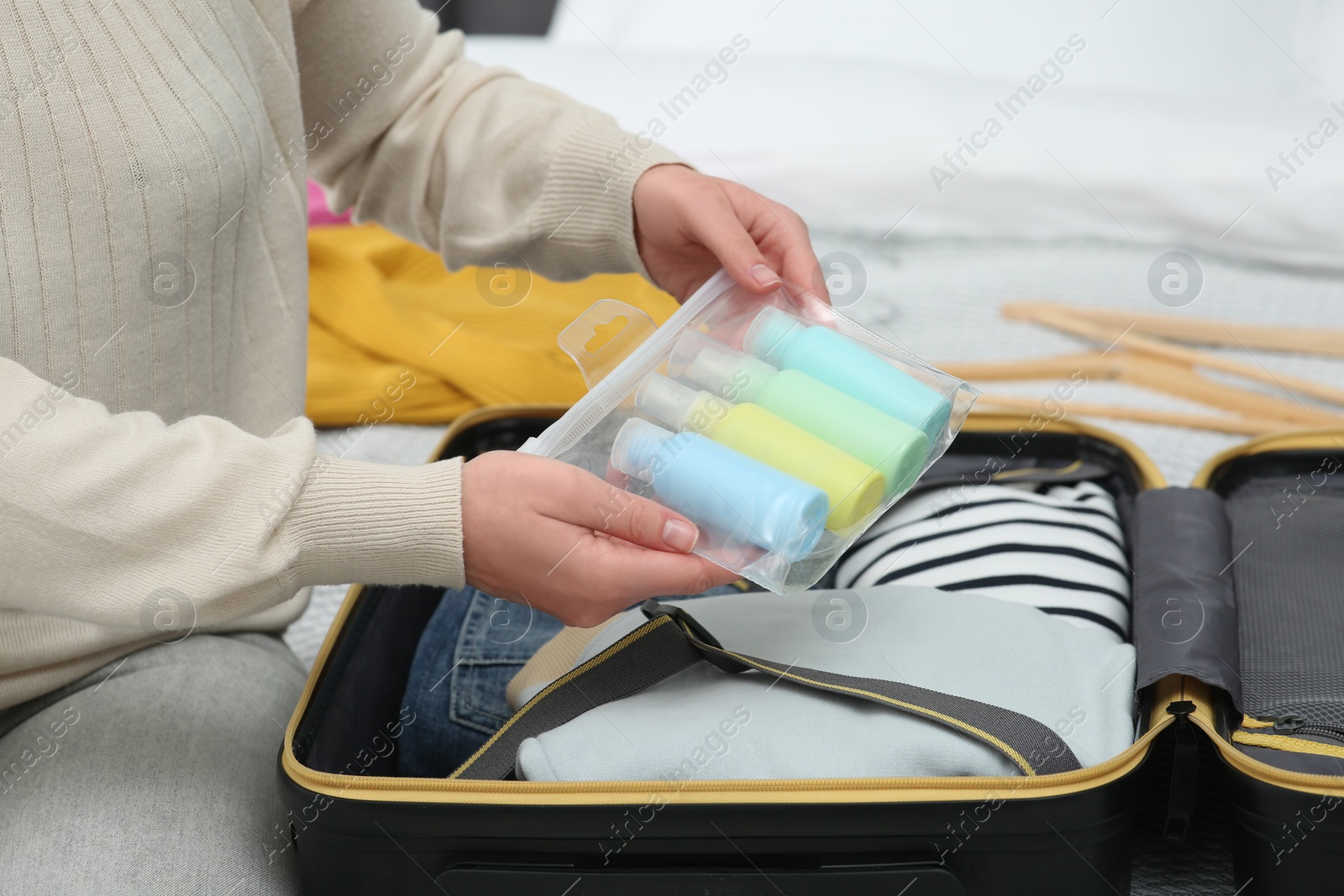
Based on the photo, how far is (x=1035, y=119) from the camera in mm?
1251

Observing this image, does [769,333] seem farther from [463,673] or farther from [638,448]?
[463,673]

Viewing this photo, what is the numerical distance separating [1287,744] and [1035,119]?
3.01 ft

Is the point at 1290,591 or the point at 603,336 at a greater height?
the point at 1290,591

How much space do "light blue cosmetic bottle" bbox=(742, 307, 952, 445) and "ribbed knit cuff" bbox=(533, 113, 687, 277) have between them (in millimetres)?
128

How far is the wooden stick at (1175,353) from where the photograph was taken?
0.98m

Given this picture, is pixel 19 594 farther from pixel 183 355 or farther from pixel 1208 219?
pixel 1208 219

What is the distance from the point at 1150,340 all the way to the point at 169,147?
866mm

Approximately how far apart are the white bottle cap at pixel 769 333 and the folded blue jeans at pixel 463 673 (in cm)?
18

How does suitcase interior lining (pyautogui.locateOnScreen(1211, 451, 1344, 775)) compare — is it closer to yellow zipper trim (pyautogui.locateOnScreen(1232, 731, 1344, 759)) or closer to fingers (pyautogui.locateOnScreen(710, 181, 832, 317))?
yellow zipper trim (pyautogui.locateOnScreen(1232, 731, 1344, 759))

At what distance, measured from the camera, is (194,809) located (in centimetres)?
52

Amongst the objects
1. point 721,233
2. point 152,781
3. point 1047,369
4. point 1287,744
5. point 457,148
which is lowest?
point 152,781

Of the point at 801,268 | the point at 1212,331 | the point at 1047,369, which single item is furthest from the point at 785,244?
the point at 1212,331

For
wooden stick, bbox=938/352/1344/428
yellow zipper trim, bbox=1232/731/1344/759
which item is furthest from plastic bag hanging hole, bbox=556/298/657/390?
wooden stick, bbox=938/352/1344/428

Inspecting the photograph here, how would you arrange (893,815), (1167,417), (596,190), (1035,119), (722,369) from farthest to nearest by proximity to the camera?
(1035,119)
(1167,417)
(596,190)
(722,369)
(893,815)
